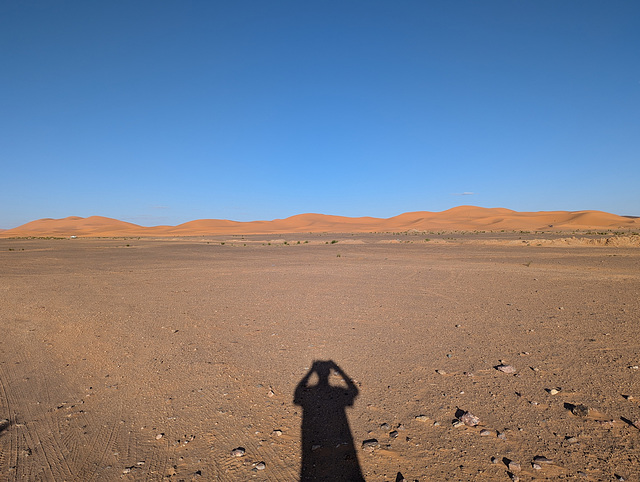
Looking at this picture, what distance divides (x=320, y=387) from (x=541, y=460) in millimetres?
2243

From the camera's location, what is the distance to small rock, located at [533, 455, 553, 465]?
113 inches

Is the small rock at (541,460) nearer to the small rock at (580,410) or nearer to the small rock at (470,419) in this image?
the small rock at (470,419)

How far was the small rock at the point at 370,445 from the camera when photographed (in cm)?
308

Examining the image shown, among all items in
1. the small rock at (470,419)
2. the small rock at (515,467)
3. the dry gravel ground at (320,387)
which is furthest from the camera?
the small rock at (470,419)

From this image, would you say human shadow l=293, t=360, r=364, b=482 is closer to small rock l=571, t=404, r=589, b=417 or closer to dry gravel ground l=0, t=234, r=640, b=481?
dry gravel ground l=0, t=234, r=640, b=481

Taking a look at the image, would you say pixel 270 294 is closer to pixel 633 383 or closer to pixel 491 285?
pixel 491 285

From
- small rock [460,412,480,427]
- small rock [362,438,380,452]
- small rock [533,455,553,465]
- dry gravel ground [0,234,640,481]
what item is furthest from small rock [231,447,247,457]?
small rock [533,455,553,465]

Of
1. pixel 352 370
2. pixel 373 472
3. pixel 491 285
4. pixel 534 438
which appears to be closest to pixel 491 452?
pixel 534 438

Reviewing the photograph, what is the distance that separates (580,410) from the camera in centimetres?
355

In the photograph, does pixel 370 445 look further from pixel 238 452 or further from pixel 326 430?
pixel 238 452

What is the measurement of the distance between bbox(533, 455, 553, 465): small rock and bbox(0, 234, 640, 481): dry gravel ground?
0.04 metres

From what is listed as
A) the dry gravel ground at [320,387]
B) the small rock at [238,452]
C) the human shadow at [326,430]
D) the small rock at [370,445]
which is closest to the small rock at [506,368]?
the dry gravel ground at [320,387]

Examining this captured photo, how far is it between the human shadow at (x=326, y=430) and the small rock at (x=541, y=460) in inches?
57.2

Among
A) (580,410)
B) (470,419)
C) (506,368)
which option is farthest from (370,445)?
(506,368)
